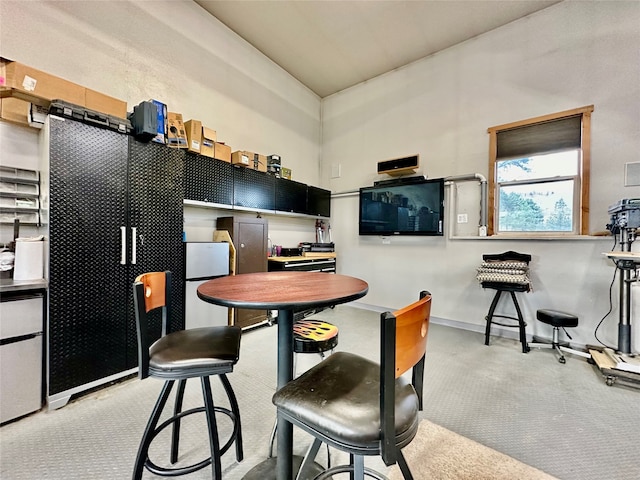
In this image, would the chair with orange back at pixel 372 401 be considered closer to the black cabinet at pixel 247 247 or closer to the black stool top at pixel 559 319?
the black cabinet at pixel 247 247

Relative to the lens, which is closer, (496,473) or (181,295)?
(496,473)

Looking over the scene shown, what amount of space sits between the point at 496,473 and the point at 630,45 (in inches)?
179

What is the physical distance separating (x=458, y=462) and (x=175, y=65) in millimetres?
4691

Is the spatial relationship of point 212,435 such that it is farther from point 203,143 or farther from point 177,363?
point 203,143

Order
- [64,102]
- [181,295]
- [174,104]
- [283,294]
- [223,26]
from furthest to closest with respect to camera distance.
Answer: [223,26], [174,104], [181,295], [64,102], [283,294]

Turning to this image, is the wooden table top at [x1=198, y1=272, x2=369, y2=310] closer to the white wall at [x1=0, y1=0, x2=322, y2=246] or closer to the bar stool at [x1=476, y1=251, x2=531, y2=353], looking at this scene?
the white wall at [x1=0, y1=0, x2=322, y2=246]

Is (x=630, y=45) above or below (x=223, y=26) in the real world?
below

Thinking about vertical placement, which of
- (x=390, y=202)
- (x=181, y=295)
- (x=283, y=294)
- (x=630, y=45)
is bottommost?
(x=181, y=295)

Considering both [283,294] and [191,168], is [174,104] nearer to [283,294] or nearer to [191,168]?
[191,168]

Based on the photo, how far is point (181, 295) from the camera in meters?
2.81

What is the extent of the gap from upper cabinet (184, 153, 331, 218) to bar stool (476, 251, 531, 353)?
2.99 meters

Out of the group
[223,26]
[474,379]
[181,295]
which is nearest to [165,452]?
[181,295]

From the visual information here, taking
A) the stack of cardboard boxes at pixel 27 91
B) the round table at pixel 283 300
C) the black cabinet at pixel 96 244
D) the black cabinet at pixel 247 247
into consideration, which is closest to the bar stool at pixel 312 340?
the round table at pixel 283 300

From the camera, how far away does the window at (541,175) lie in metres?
3.16
